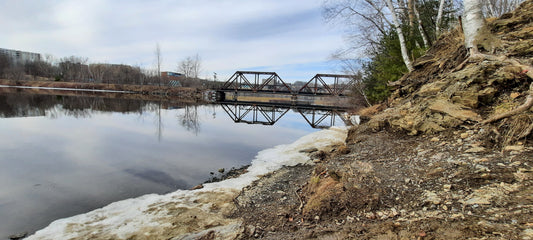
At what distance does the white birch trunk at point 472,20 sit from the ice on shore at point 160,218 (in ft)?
20.6

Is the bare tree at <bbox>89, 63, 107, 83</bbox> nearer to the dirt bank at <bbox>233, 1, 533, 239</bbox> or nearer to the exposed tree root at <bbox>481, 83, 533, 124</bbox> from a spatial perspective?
the dirt bank at <bbox>233, 1, 533, 239</bbox>

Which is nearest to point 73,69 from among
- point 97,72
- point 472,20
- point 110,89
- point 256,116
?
point 97,72

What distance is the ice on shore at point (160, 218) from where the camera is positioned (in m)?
→ 3.52

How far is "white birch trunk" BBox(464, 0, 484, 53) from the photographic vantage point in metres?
5.86

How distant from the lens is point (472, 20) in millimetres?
5973

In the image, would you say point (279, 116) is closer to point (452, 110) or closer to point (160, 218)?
point (452, 110)

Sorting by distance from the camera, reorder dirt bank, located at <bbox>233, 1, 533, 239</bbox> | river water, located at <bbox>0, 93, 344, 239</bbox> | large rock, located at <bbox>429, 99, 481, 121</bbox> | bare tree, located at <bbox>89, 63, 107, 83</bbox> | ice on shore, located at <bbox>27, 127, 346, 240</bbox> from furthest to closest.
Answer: bare tree, located at <bbox>89, 63, 107, 83</bbox> → large rock, located at <bbox>429, 99, 481, 121</bbox> → river water, located at <bbox>0, 93, 344, 239</bbox> → ice on shore, located at <bbox>27, 127, 346, 240</bbox> → dirt bank, located at <bbox>233, 1, 533, 239</bbox>

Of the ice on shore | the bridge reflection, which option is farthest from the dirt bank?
the bridge reflection

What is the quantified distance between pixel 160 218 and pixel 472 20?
25.6 feet

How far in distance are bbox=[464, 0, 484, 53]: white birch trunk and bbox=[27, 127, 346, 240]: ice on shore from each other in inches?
247

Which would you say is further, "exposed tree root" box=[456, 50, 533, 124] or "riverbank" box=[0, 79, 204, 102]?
"riverbank" box=[0, 79, 204, 102]

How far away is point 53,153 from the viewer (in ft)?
25.6

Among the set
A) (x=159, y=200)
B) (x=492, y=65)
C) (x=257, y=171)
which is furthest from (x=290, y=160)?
(x=492, y=65)

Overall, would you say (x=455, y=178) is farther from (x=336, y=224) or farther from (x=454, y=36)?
(x=454, y=36)
